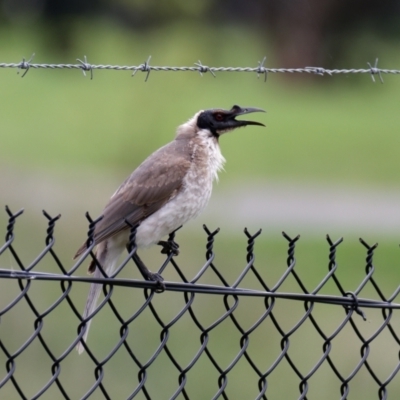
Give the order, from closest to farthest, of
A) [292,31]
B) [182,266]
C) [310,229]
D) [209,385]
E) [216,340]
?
1. [209,385]
2. [216,340]
3. [182,266]
4. [310,229]
5. [292,31]

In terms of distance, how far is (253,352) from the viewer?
10.1m

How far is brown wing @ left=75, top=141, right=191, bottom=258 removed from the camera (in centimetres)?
504

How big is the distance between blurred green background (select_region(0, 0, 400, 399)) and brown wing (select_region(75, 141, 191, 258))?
330 centimetres

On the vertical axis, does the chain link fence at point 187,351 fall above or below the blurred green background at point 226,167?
below

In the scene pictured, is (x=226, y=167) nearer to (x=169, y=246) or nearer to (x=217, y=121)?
(x=217, y=121)

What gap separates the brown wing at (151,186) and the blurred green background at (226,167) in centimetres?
330

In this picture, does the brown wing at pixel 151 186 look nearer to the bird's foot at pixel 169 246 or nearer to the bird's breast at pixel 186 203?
the bird's breast at pixel 186 203

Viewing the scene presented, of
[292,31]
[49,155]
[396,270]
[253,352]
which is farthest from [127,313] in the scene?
[292,31]

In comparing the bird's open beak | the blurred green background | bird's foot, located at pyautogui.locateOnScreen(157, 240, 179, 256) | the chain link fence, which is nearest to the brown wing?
bird's foot, located at pyautogui.locateOnScreen(157, 240, 179, 256)

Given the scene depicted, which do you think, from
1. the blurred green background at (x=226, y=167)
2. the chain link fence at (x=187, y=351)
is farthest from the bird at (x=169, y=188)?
the blurred green background at (x=226, y=167)

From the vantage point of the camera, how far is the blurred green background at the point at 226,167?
9406 millimetres

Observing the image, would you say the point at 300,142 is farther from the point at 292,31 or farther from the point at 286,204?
the point at 286,204

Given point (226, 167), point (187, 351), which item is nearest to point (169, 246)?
point (187, 351)

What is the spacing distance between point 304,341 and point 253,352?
1.92 ft
